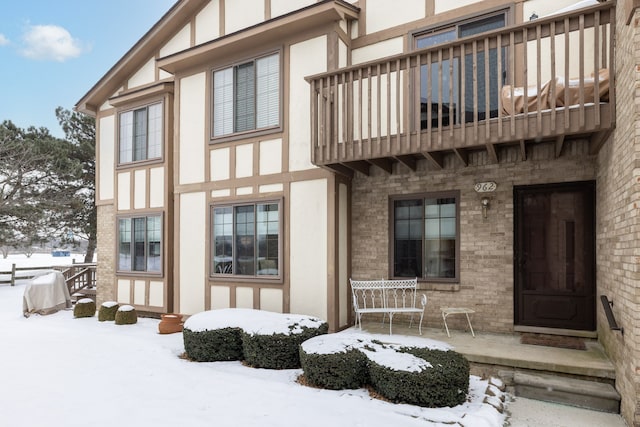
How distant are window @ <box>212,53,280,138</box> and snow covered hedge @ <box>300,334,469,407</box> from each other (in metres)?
4.49

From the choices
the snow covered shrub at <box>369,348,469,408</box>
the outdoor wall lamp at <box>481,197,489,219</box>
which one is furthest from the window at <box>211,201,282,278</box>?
the outdoor wall lamp at <box>481,197,489,219</box>

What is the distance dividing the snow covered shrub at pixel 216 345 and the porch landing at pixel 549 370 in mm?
3178

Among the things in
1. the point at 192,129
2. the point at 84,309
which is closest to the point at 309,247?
the point at 192,129

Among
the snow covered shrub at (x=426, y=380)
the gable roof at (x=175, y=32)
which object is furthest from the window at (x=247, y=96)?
the snow covered shrub at (x=426, y=380)

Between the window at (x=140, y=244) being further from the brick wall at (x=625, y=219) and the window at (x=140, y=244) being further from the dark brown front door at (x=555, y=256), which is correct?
the brick wall at (x=625, y=219)

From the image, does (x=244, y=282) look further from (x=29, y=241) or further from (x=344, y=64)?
(x=29, y=241)

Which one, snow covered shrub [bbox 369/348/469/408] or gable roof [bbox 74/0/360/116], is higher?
gable roof [bbox 74/0/360/116]

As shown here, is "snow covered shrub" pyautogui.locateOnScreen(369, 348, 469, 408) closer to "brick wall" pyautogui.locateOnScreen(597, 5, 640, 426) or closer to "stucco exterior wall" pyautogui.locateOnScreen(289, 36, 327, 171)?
"brick wall" pyautogui.locateOnScreen(597, 5, 640, 426)

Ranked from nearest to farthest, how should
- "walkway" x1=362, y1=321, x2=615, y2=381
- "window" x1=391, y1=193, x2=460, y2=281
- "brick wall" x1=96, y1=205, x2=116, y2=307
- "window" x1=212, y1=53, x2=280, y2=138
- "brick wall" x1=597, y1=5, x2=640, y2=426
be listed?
"brick wall" x1=597, y1=5, x2=640, y2=426, "walkway" x1=362, y1=321, x2=615, y2=381, "window" x1=391, y1=193, x2=460, y2=281, "window" x1=212, y1=53, x2=280, y2=138, "brick wall" x1=96, y1=205, x2=116, y2=307

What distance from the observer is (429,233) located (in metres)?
6.65

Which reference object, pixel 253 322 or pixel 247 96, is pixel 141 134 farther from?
pixel 253 322

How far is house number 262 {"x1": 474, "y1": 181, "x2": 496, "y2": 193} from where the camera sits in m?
6.06

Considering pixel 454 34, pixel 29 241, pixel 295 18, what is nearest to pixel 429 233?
pixel 454 34

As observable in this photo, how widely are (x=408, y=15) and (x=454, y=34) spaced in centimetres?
91
